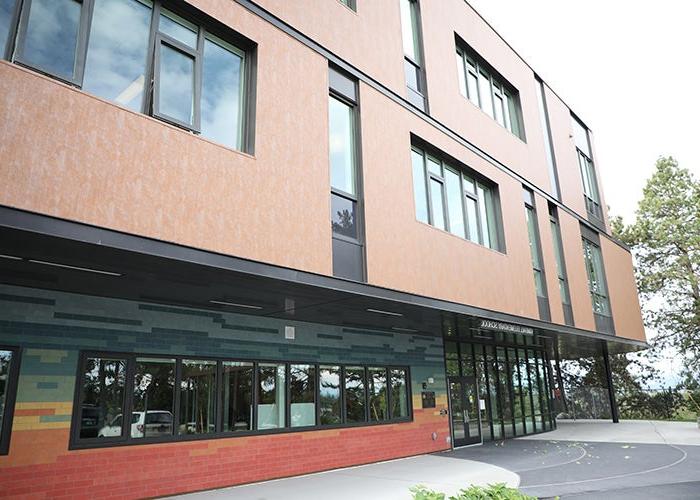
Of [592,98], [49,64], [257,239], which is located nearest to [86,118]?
[49,64]

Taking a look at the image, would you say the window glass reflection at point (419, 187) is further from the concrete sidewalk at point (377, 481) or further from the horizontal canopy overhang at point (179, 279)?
the concrete sidewalk at point (377, 481)

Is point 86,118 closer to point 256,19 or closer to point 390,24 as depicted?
point 256,19

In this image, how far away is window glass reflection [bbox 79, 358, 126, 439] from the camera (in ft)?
25.5

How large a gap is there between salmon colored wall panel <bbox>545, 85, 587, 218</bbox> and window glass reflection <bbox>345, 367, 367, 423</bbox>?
10578 mm

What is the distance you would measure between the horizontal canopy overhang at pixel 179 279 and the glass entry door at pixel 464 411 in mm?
4110

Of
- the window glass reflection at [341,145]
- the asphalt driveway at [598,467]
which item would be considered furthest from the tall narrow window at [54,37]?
the asphalt driveway at [598,467]

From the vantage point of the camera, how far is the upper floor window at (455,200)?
1159 centimetres

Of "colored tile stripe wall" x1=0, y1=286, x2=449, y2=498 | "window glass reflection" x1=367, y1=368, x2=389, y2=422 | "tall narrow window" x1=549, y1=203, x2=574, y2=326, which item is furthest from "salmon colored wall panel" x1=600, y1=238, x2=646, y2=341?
"colored tile stripe wall" x1=0, y1=286, x2=449, y2=498

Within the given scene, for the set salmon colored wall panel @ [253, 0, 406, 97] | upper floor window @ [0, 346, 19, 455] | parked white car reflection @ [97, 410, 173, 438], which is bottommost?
parked white car reflection @ [97, 410, 173, 438]

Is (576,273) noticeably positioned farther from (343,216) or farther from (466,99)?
(343,216)

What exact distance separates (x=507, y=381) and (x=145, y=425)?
12858 mm

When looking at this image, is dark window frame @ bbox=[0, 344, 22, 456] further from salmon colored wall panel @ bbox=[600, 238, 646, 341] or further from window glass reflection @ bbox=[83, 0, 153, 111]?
salmon colored wall panel @ bbox=[600, 238, 646, 341]

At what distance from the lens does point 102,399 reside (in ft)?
26.2

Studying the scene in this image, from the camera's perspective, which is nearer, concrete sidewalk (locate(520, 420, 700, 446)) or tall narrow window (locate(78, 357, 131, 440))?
tall narrow window (locate(78, 357, 131, 440))
